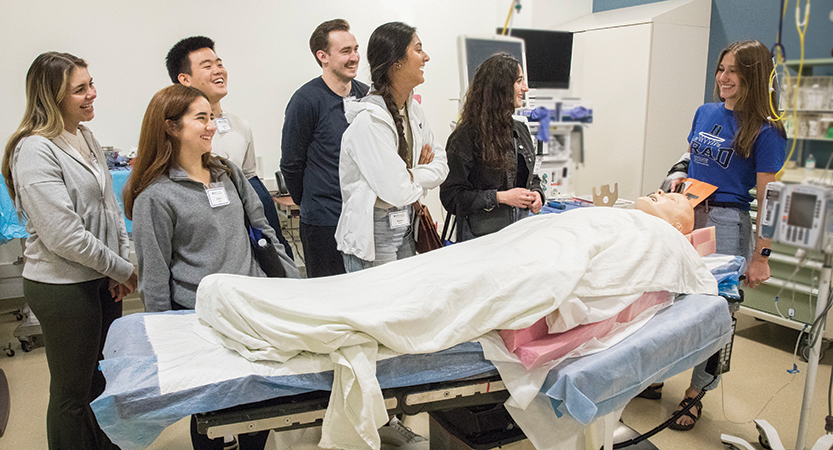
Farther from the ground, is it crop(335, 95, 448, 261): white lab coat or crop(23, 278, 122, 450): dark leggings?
crop(335, 95, 448, 261): white lab coat

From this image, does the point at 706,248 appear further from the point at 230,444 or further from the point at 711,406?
the point at 230,444

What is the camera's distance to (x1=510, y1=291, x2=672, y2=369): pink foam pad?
A: 1.42m

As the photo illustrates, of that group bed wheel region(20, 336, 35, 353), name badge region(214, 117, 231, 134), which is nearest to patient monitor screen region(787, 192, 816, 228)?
name badge region(214, 117, 231, 134)

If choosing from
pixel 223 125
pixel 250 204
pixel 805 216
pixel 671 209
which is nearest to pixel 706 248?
pixel 671 209

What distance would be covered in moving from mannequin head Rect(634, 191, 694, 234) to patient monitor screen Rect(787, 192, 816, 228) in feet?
2.70

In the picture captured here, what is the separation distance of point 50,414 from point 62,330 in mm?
279

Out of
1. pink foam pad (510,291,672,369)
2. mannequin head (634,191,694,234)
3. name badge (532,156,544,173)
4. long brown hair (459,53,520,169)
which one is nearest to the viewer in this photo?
pink foam pad (510,291,672,369)

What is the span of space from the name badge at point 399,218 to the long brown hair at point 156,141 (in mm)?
721

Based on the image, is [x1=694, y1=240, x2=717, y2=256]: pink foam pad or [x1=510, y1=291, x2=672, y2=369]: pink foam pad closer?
[x1=510, y1=291, x2=672, y2=369]: pink foam pad

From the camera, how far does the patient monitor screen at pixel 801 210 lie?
3.58 ft

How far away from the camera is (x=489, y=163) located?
2258 mm

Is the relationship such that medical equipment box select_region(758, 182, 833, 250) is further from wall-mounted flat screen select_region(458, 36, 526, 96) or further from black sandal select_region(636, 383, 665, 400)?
black sandal select_region(636, 383, 665, 400)

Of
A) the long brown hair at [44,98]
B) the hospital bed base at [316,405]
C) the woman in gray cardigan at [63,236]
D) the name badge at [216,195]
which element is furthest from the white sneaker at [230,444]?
the long brown hair at [44,98]

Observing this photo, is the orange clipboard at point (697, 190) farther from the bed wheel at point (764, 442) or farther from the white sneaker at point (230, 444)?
the white sneaker at point (230, 444)
